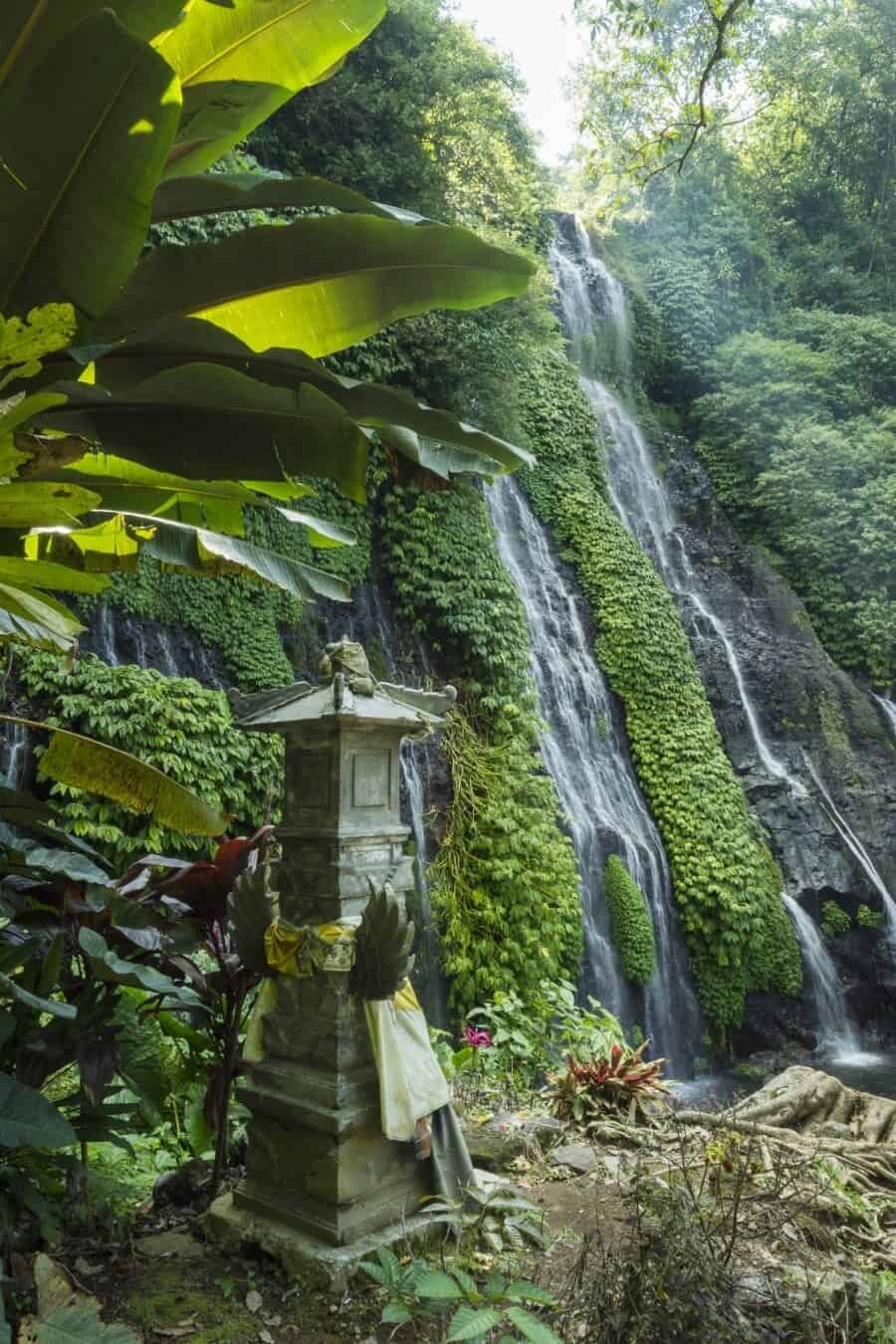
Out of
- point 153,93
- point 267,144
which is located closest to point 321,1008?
point 153,93

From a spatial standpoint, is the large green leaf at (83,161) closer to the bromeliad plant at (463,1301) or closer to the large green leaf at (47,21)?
the large green leaf at (47,21)

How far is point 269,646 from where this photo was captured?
9.48 metres

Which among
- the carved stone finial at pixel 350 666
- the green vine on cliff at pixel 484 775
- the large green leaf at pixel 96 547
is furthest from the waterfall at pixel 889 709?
the large green leaf at pixel 96 547

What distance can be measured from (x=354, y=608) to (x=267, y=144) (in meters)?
7.21

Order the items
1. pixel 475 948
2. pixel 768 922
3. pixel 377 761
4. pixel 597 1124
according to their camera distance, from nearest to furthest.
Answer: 1. pixel 377 761
2. pixel 597 1124
3. pixel 475 948
4. pixel 768 922

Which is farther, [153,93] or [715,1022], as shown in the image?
[715,1022]

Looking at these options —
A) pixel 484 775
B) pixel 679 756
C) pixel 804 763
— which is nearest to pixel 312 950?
pixel 484 775

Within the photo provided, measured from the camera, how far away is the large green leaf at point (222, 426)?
7.21 feet

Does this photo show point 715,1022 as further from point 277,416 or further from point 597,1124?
point 277,416

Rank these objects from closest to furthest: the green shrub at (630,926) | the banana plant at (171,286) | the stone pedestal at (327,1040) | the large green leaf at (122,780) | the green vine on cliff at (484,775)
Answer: the banana plant at (171,286) → the large green leaf at (122,780) → the stone pedestal at (327,1040) → the green vine on cliff at (484,775) → the green shrub at (630,926)

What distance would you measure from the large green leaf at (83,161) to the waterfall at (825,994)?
12068 millimetres

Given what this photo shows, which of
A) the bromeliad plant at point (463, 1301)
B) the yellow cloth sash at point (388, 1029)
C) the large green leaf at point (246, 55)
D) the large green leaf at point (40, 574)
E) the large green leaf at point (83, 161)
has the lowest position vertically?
the bromeliad plant at point (463, 1301)

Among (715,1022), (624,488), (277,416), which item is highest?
(624,488)

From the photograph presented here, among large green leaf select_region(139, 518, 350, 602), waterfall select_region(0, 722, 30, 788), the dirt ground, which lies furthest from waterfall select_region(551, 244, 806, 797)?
large green leaf select_region(139, 518, 350, 602)
